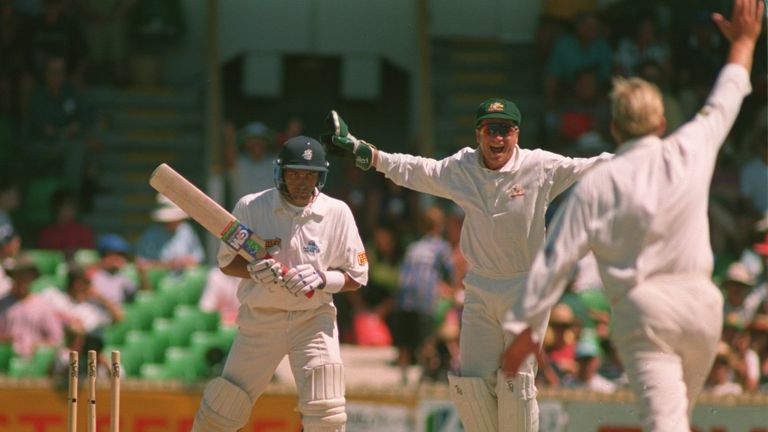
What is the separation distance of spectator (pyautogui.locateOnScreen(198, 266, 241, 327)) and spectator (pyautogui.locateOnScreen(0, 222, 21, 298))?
4.37 feet

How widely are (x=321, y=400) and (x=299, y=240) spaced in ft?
2.36

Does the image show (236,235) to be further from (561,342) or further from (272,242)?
(561,342)

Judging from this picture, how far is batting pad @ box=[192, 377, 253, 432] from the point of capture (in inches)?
288

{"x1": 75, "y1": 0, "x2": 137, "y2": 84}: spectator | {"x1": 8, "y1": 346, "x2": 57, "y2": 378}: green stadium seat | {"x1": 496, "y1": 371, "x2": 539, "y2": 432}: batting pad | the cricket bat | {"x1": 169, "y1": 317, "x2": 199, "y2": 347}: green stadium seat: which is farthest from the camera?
{"x1": 75, "y1": 0, "x2": 137, "y2": 84}: spectator

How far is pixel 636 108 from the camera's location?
5492 mm

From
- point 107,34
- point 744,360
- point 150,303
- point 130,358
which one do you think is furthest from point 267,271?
point 107,34

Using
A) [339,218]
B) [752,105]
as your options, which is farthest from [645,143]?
[752,105]

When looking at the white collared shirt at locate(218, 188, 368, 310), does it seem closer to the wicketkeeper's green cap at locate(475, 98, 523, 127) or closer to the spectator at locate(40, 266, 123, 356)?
the wicketkeeper's green cap at locate(475, 98, 523, 127)

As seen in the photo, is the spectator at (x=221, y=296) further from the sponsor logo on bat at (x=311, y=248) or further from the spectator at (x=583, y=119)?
the sponsor logo on bat at (x=311, y=248)

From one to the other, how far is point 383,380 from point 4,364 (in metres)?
2.53

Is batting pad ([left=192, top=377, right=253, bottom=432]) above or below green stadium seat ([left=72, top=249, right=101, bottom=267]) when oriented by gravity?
below

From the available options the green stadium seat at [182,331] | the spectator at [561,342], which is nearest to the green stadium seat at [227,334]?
the green stadium seat at [182,331]

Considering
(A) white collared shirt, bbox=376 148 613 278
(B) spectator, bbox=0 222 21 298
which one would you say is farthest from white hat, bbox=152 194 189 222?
(A) white collared shirt, bbox=376 148 613 278

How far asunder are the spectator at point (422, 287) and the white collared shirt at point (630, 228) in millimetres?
5709
